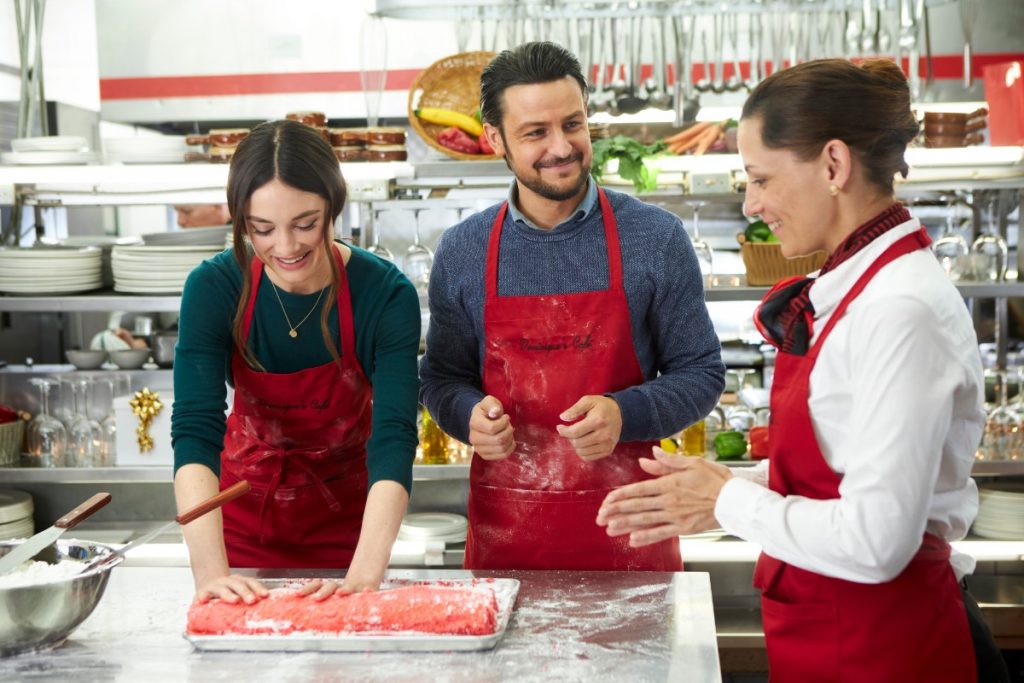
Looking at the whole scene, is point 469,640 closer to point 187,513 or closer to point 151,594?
point 187,513

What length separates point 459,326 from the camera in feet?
8.70

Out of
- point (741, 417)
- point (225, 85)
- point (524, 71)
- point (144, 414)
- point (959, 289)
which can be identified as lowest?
point (741, 417)

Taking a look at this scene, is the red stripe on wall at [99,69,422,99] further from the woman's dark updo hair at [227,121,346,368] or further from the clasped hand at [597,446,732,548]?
the clasped hand at [597,446,732,548]

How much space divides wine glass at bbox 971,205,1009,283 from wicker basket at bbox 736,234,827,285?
2.13 ft

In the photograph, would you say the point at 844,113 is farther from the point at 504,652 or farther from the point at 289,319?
the point at 289,319

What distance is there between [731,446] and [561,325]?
172 centimetres

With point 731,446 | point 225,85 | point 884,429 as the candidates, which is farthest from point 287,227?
point 225,85

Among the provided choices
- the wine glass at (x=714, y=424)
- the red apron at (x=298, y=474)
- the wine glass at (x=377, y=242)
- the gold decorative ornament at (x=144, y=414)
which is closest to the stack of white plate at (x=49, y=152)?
the gold decorative ornament at (x=144, y=414)

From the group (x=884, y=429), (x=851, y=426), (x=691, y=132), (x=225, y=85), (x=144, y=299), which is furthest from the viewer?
(x=225, y=85)

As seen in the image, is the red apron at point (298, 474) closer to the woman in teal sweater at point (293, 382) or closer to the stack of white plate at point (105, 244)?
the woman in teal sweater at point (293, 382)

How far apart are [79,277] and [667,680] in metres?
3.14

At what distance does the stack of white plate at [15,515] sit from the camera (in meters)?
4.32

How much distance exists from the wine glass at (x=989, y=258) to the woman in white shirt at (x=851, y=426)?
2.53 m

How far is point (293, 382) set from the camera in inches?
95.7
